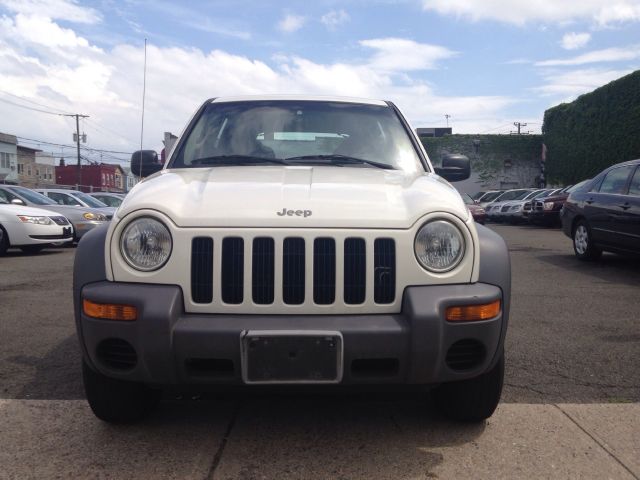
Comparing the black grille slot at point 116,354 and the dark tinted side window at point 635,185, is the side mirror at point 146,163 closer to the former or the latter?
the black grille slot at point 116,354

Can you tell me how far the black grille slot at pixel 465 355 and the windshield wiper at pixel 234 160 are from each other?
1.56 m

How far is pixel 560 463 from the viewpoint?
2645 millimetres

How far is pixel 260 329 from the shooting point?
2475 mm

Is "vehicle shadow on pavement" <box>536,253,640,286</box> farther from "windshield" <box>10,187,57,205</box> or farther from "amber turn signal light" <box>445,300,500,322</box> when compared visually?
"windshield" <box>10,187,57,205</box>

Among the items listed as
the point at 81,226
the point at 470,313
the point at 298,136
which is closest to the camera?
the point at 470,313

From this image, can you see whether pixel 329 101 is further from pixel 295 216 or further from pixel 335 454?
pixel 335 454

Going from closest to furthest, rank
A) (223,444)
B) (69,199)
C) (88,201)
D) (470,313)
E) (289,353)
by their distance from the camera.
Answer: (289,353) → (470,313) → (223,444) → (69,199) → (88,201)

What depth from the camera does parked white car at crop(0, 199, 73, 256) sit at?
1144cm

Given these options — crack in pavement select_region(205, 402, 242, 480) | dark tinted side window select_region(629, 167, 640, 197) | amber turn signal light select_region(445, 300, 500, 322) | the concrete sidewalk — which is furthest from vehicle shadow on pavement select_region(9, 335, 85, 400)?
dark tinted side window select_region(629, 167, 640, 197)

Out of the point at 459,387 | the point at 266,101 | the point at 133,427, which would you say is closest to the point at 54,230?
the point at 266,101

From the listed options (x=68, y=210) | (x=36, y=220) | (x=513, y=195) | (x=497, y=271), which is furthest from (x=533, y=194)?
(x=497, y=271)

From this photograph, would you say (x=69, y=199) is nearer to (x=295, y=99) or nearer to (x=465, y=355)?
(x=295, y=99)

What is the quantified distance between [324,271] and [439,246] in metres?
0.52

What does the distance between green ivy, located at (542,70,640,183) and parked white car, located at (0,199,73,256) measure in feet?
67.0
